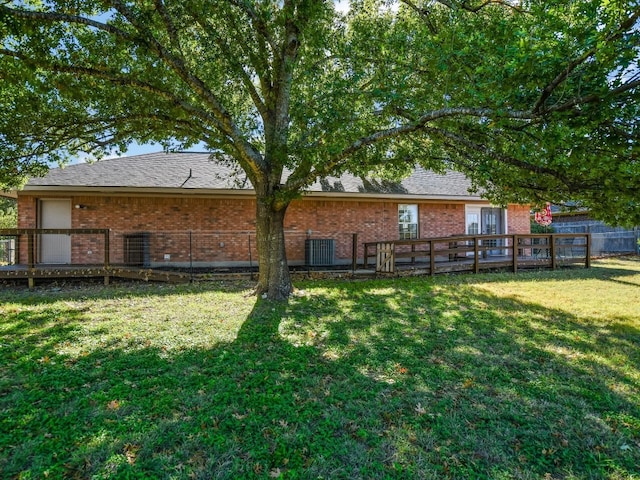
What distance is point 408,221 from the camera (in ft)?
52.7

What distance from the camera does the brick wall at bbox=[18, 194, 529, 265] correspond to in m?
12.7

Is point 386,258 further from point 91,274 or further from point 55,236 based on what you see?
point 55,236

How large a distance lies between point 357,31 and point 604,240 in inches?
871

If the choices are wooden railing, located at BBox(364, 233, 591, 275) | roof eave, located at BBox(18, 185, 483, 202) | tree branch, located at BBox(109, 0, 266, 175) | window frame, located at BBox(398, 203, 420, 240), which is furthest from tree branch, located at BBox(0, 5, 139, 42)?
window frame, located at BBox(398, 203, 420, 240)

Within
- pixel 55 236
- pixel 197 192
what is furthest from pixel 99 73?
pixel 55 236

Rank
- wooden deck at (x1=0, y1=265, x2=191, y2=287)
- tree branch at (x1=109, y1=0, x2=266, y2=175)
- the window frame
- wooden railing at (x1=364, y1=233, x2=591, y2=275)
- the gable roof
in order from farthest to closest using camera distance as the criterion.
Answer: the window frame, the gable roof, wooden railing at (x1=364, y1=233, x2=591, y2=275), wooden deck at (x1=0, y1=265, x2=191, y2=287), tree branch at (x1=109, y1=0, x2=266, y2=175)

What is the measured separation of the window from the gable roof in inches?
39.7

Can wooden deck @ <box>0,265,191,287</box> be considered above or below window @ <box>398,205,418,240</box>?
below

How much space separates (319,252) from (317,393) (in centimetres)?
986

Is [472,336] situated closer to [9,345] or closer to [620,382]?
[620,382]

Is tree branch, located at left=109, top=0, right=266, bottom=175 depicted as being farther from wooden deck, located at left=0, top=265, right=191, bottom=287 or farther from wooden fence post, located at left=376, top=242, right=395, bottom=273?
wooden fence post, located at left=376, top=242, right=395, bottom=273

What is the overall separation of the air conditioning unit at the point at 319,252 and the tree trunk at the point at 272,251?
488 centimetres

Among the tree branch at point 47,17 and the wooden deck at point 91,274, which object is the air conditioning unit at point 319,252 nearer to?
the wooden deck at point 91,274

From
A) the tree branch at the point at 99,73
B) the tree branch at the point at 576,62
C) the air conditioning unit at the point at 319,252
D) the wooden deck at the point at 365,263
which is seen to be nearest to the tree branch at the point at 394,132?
the tree branch at the point at 576,62
